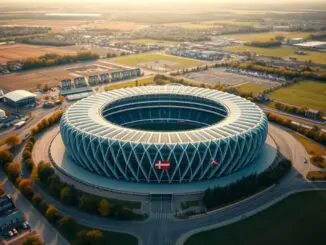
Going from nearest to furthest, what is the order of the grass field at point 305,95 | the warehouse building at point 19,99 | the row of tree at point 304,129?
the row of tree at point 304,129 → the warehouse building at point 19,99 → the grass field at point 305,95

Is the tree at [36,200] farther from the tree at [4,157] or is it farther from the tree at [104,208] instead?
the tree at [4,157]

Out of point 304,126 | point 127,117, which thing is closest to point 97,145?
point 127,117

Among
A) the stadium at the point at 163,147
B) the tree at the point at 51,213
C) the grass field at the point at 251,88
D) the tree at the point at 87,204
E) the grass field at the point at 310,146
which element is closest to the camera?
the tree at the point at 51,213

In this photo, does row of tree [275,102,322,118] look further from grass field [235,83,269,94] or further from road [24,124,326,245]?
road [24,124,326,245]

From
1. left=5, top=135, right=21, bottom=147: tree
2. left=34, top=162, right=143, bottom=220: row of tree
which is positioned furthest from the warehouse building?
left=34, top=162, right=143, bottom=220: row of tree

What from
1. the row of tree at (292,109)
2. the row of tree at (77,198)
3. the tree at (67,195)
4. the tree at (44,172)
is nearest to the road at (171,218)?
the row of tree at (77,198)

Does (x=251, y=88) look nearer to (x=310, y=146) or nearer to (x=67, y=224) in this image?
(x=310, y=146)

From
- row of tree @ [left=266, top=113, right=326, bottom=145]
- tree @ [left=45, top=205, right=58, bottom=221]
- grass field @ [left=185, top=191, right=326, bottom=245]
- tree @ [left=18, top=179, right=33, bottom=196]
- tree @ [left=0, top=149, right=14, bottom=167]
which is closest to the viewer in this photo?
grass field @ [left=185, top=191, right=326, bottom=245]
